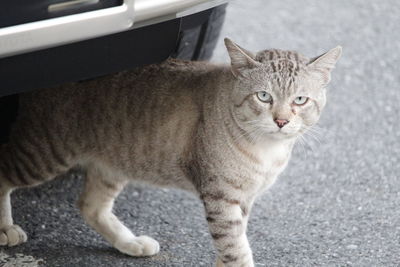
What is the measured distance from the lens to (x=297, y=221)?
14.4 feet

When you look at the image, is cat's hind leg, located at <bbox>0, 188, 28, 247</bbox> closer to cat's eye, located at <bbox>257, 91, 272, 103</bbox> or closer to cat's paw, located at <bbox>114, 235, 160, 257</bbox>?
cat's paw, located at <bbox>114, 235, 160, 257</bbox>

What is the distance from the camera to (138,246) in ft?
12.9

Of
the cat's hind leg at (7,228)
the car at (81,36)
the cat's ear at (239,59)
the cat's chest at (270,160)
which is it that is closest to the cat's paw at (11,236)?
the cat's hind leg at (7,228)

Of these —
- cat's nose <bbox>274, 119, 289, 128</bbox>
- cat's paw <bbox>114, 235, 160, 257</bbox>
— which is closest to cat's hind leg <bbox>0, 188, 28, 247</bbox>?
cat's paw <bbox>114, 235, 160, 257</bbox>

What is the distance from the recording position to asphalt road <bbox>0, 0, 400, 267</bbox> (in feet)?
13.1

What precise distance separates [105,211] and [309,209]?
1185 mm

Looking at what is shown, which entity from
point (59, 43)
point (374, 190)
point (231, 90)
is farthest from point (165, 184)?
point (374, 190)

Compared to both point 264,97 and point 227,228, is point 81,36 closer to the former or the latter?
point 264,97

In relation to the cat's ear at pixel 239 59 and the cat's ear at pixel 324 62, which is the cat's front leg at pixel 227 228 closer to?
the cat's ear at pixel 239 59

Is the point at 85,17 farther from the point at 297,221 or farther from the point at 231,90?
the point at 297,221

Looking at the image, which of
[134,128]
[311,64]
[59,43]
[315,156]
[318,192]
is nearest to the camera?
[59,43]

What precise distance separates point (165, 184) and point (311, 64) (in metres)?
0.92

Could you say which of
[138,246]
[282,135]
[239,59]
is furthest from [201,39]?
[138,246]

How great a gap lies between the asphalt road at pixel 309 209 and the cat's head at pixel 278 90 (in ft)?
2.68
